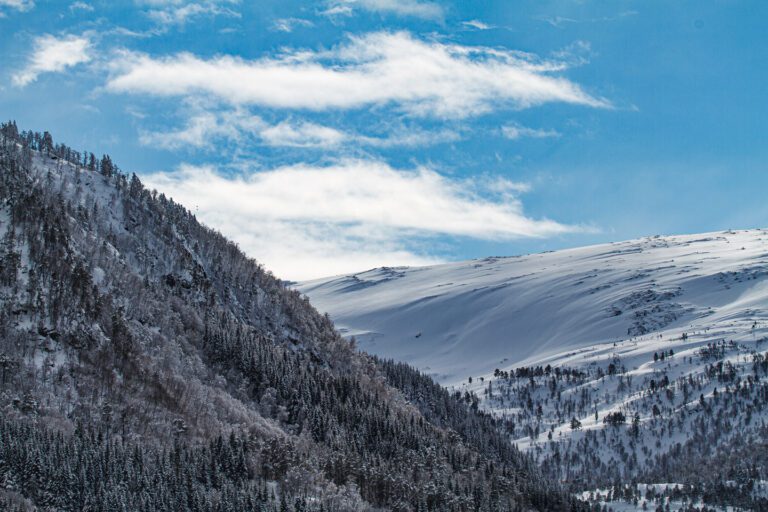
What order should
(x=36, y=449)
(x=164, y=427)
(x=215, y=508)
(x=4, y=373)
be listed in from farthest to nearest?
1. (x=164, y=427)
2. (x=4, y=373)
3. (x=215, y=508)
4. (x=36, y=449)

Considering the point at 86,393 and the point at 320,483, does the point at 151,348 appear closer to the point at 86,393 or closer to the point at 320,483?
the point at 86,393

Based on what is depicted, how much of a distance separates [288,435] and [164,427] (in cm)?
3656

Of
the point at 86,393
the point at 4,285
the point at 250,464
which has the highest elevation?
the point at 4,285

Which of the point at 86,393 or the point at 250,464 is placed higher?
the point at 86,393

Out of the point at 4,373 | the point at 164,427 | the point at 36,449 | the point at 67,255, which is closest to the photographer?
the point at 36,449

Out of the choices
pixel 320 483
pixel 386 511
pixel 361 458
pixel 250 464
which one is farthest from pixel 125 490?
pixel 361 458

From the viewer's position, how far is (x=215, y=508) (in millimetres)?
143250

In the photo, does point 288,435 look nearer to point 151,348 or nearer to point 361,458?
point 361,458

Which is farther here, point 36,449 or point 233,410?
point 233,410

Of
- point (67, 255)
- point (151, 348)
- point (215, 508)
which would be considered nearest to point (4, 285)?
point (67, 255)

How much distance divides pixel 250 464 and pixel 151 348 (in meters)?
47.5

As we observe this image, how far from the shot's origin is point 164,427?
549 ft

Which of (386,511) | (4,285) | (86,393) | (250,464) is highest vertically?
(4,285)

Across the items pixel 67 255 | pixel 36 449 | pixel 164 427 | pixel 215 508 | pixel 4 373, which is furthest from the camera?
pixel 67 255
